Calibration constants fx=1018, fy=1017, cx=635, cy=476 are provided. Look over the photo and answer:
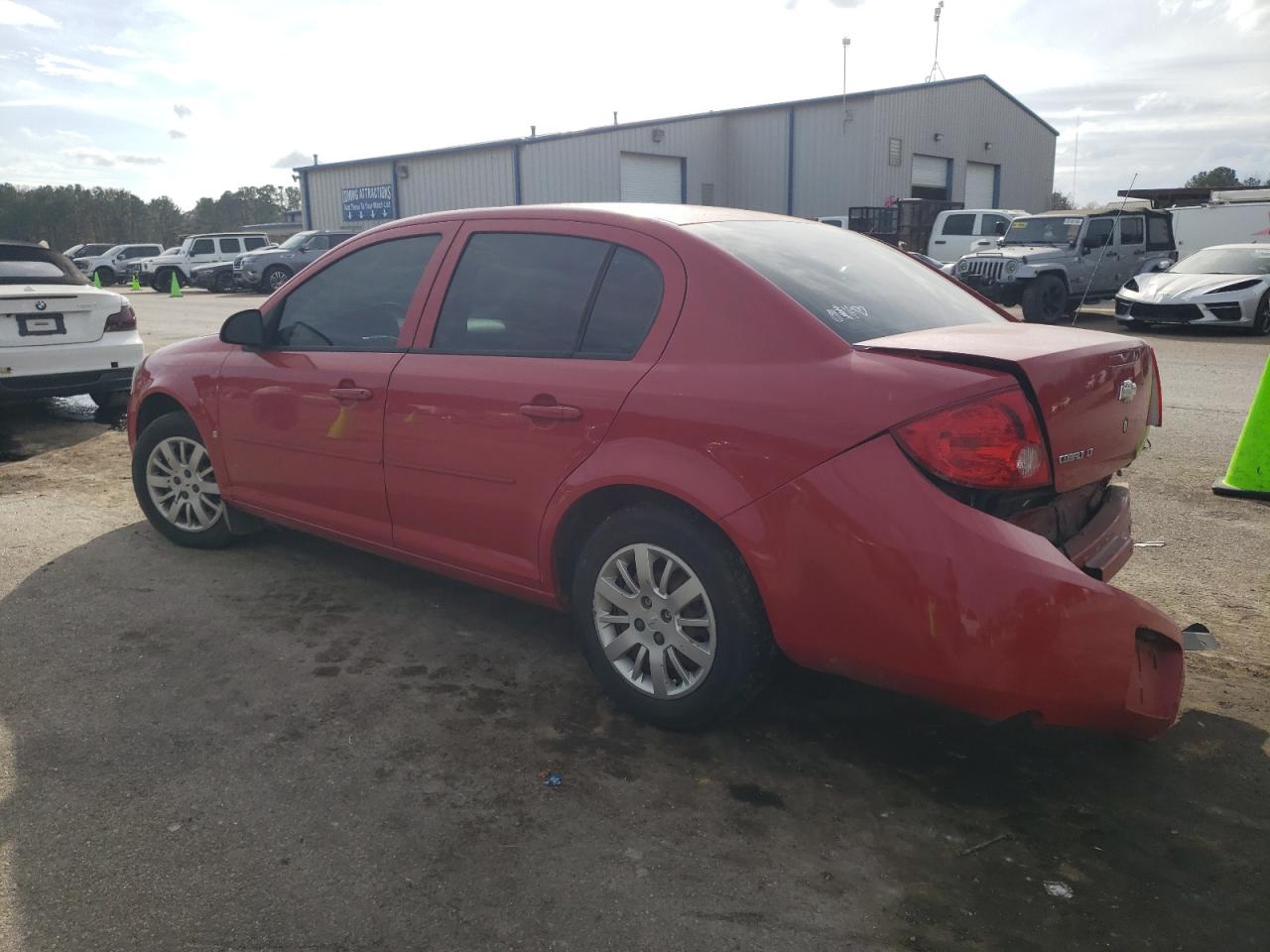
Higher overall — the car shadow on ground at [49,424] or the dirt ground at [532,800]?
the car shadow on ground at [49,424]

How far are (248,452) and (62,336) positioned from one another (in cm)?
450

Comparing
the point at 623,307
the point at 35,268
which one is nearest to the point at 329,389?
the point at 623,307

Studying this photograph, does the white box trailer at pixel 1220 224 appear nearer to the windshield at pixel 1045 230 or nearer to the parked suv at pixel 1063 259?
the parked suv at pixel 1063 259

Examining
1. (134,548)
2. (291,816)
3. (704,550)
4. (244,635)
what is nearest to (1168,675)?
(704,550)

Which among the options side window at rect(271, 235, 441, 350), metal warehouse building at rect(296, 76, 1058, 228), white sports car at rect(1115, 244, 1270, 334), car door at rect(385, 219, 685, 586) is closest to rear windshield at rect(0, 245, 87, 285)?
side window at rect(271, 235, 441, 350)

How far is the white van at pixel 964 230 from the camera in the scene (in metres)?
22.0

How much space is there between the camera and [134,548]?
17.0ft

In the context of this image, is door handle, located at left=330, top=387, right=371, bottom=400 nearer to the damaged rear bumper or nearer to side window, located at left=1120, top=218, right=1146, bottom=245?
the damaged rear bumper

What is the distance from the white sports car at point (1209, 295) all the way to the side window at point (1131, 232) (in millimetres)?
2398

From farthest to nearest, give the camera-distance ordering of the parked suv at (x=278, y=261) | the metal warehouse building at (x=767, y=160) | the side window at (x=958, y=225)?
the metal warehouse building at (x=767, y=160) < the parked suv at (x=278, y=261) < the side window at (x=958, y=225)

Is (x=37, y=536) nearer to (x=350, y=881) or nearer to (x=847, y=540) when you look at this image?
(x=350, y=881)

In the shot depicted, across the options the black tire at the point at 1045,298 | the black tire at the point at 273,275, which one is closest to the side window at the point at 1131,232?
the black tire at the point at 1045,298

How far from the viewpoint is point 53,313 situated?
796 cm

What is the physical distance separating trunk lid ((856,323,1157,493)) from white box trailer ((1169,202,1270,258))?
940 inches
